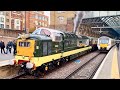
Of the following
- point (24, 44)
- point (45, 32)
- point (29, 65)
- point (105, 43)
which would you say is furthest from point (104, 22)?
point (29, 65)

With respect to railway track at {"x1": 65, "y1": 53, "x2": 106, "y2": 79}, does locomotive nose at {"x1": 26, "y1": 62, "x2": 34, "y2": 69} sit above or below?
above

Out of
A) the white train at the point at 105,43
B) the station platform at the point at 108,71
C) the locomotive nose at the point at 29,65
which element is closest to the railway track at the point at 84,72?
the station platform at the point at 108,71

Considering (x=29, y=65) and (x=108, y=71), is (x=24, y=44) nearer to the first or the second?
(x=29, y=65)

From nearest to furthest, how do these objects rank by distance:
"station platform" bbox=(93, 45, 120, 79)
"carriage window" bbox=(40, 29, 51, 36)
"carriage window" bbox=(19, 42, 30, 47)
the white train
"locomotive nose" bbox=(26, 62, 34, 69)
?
"station platform" bbox=(93, 45, 120, 79)
"locomotive nose" bbox=(26, 62, 34, 69)
"carriage window" bbox=(19, 42, 30, 47)
"carriage window" bbox=(40, 29, 51, 36)
the white train

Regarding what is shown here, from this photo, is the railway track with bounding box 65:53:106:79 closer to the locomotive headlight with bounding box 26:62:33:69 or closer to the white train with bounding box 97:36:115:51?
the locomotive headlight with bounding box 26:62:33:69

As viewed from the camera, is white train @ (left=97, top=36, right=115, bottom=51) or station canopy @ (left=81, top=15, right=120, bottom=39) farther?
white train @ (left=97, top=36, right=115, bottom=51)

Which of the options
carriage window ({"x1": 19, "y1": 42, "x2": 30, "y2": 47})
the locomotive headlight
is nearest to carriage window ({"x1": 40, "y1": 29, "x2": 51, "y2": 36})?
carriage window ({"x1": 19, "y1": 42, "x2": 30, "y2": 47})

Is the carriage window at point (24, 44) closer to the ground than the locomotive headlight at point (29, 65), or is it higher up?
higher up

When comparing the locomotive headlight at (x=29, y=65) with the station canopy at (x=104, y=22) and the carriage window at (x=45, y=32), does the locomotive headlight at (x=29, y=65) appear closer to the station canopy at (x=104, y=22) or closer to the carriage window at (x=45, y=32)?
the carriage window at (x=45, y=32)

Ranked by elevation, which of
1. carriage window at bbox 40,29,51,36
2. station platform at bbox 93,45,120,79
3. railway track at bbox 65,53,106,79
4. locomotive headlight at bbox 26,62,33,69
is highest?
carriage window at bbox 40,29,51,36

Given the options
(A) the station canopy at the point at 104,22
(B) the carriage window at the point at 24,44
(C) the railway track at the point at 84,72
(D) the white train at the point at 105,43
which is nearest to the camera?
(B) the carriage window at the point at 24,44
